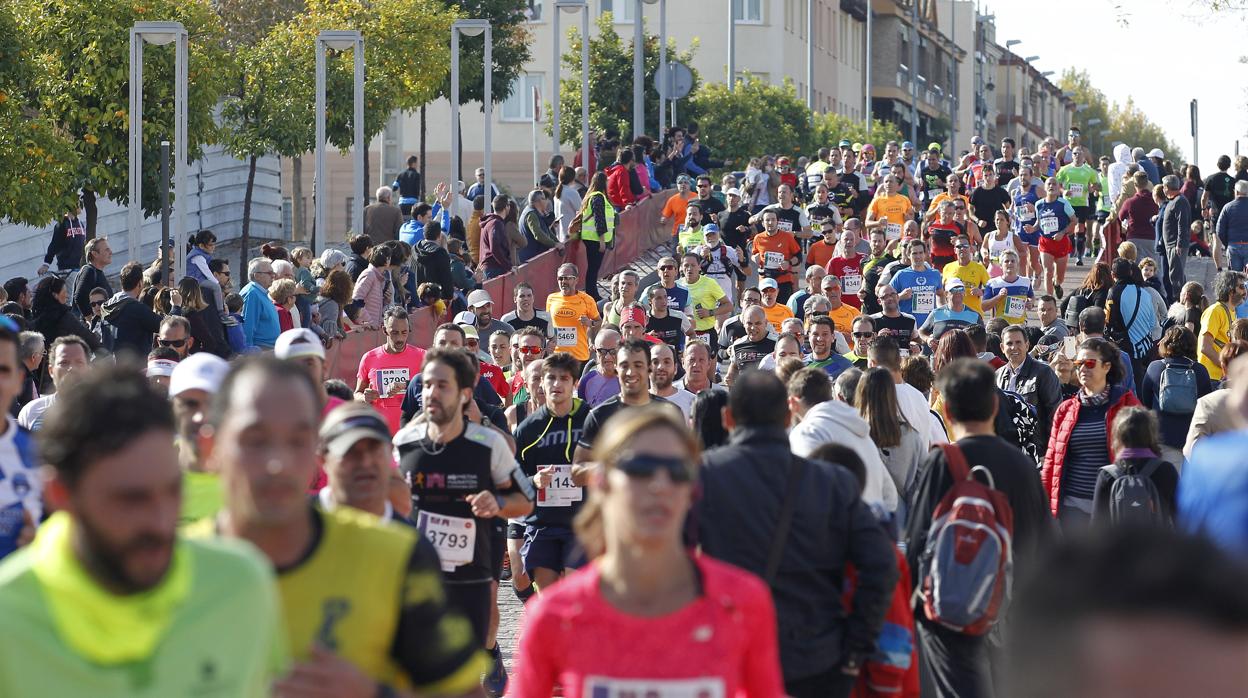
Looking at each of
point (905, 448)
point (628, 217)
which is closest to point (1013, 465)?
point (905, 448)

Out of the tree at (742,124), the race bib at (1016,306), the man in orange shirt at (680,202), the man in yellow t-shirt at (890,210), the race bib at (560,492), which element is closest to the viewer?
the race bib at (560,492)

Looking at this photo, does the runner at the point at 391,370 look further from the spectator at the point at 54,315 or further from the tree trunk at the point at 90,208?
the tree trunk at the point at 90,208

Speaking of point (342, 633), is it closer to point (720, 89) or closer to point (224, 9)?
point (224, 9)

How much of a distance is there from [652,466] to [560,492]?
5760 millimetres

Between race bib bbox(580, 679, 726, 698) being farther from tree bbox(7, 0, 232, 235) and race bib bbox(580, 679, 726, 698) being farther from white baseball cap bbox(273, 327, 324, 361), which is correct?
tree bbox(7, 0, 232, 235)

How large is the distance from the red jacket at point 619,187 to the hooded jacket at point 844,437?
916 inches

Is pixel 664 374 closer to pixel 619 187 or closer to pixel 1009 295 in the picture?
pixel 1009 295

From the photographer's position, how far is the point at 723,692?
13.4ft

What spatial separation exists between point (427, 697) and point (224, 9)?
41346mm

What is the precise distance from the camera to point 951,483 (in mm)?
6797

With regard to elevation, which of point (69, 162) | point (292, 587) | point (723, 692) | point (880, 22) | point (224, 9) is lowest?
point (723, 692)

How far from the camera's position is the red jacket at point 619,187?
30.9m

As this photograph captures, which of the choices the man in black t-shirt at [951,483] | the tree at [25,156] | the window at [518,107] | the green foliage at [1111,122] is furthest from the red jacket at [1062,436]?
the green foliage at [1111,122]

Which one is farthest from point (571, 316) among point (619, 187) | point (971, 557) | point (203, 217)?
point (203, 217)
